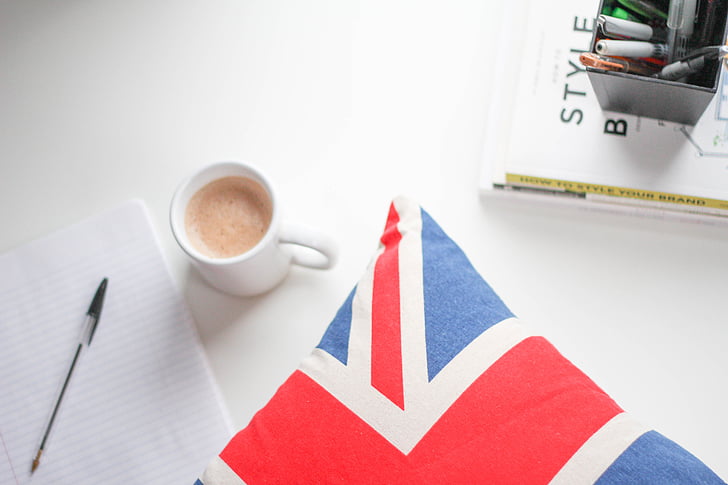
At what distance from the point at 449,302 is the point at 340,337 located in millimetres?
96

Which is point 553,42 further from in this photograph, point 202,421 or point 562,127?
point 202,421

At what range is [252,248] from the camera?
23.1 inches

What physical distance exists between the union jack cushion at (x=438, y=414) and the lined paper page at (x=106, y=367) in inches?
6.6

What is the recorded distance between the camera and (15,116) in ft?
2.34

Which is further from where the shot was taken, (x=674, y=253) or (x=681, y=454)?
(x=674, y=253)

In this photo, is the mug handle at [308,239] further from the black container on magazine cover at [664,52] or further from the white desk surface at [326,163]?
the black container on magazine cover at [664,52]

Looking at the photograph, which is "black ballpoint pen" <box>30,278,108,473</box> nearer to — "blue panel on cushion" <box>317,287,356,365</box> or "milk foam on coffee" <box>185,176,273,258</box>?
"milk foam on coffee" <box>185,176,273,258</box>

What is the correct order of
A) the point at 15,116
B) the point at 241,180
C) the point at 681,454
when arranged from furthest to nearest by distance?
the point at 15,116, the point at 241,180, the point at 681,454

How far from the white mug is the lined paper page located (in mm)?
94

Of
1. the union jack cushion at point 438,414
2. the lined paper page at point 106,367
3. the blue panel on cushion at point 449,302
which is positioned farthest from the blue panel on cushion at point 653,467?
the lined paper page at point 106,367

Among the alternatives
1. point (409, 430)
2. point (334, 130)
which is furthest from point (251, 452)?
point (334, 130)

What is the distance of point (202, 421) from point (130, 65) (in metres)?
0.42

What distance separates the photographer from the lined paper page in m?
0.62

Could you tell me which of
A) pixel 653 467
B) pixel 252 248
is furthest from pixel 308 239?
pixel 653 467
